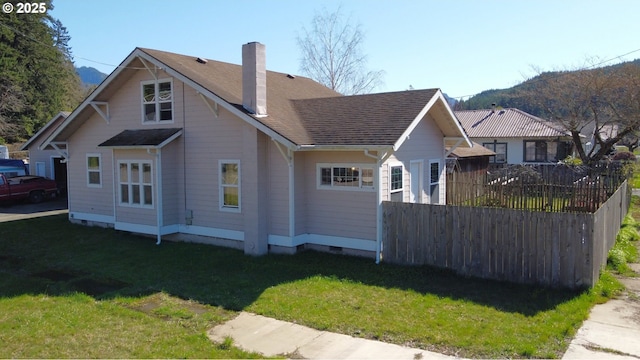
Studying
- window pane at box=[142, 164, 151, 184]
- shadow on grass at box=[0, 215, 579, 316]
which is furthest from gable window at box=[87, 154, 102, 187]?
window pane at box=[142, 164, 151, 184]

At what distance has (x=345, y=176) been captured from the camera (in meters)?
12.6

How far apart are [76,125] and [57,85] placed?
43584 millimetres

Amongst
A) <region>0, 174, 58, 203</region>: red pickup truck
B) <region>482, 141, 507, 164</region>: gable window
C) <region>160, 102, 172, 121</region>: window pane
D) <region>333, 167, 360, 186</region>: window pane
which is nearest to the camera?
<region>333, 167, 360, 186</region>: window pane

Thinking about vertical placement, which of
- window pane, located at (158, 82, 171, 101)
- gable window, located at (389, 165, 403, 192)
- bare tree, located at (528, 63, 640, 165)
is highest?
bare tree, located at (528, 63, 640, 165)

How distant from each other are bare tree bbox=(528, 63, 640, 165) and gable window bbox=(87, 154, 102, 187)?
26217mm

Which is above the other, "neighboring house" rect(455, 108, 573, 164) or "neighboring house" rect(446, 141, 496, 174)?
"neighboring house" rect(455, 108, 573, 164)

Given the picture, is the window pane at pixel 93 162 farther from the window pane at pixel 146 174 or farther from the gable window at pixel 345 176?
the gable window at pixel 345 176

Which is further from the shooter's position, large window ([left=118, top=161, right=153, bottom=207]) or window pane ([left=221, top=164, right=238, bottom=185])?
large window ([left=118, top=161, right=153, bottom=207])

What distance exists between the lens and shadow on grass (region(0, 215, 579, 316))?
31.0ft

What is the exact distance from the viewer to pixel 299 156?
13.1 meters

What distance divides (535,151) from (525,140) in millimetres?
1335

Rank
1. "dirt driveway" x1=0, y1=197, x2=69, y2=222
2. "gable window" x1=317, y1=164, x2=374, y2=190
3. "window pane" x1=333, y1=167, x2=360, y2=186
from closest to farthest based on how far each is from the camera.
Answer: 1. "gable window" x1=317, y1=164, x2=374, y2=190
2. "window pane" x1=333, y1=167, x2=360, y2=186
3. "dirt driveway" x1=0, y1=197, x2=69, y2=222

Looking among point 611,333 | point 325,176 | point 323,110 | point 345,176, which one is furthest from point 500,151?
point 611,333

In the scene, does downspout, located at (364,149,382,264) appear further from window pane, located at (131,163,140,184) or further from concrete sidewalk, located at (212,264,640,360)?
window pane, located at (131,163,140,184)
